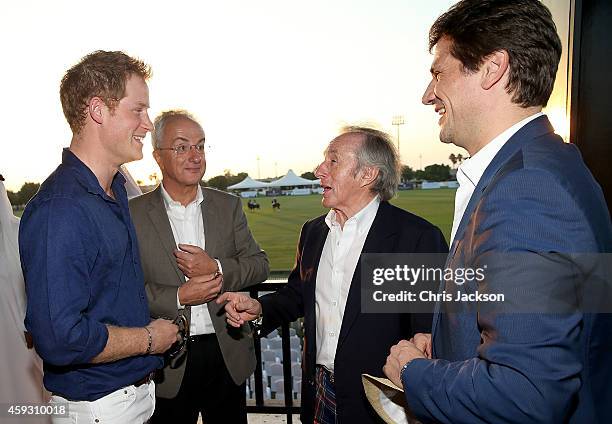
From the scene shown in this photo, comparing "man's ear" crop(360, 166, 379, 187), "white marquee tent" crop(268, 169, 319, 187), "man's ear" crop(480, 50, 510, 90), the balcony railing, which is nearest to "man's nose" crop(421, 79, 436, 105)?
"man's ear" crop(480, 50, 510, 90)

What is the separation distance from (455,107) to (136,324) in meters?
1.23

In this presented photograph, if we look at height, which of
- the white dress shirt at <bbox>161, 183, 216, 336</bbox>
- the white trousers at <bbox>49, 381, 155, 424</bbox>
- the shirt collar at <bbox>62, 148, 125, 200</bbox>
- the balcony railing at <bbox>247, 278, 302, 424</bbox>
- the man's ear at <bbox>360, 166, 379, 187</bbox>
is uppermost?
the shirt collar at <bbox>62, 148, 125, 200</bbox>

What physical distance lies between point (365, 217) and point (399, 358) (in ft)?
3.11

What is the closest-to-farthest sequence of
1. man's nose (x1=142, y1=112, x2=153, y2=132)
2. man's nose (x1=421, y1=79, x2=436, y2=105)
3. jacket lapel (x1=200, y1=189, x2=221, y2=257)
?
man's nose (x1=421, y1=79, x2=436, y2=105) → man's nose (x1=142, y1=112, x2=153, y2=132) → jacket lapel (x1=200, y1=189, x2=221, y2=257)

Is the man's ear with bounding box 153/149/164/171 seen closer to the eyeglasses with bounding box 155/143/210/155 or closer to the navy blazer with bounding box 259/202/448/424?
the eyeglasses with bounding box 155/143/210/155

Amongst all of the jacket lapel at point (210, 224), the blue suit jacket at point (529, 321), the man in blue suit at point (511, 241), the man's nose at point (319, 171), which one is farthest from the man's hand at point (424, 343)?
the jacket lapel at point (210, 224)

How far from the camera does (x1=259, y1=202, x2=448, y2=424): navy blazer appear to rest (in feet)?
5.44

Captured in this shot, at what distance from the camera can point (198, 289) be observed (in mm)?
1918

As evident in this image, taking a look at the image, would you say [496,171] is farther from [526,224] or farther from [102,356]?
[102,356]

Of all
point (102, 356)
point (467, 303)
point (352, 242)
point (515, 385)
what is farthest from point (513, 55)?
point (102, 356)

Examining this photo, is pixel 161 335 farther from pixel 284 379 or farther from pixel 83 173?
pixel 284 379

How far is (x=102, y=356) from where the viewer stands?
Answer: 50.9 inches

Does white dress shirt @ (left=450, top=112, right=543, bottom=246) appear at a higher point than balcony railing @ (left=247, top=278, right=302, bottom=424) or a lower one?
higher

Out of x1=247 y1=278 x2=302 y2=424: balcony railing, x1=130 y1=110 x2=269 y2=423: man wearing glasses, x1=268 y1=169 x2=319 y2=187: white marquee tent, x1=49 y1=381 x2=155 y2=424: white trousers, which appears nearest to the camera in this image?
x1=49 y1=381 x2=155 y2=424: white trousers
